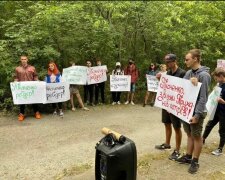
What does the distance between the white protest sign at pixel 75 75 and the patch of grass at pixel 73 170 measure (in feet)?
17.4

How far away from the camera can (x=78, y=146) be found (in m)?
7.88

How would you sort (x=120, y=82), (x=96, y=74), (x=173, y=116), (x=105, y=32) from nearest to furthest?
1. (x=173, y=116)
2. (x=96, y=74)
3. (x=120, y=82)
4. (x=105, y=32)

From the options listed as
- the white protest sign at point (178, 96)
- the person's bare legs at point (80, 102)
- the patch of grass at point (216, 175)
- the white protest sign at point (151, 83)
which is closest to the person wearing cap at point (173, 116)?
the white protest sign at point (178, 96)

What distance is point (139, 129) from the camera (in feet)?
30.9

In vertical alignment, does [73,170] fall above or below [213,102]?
below

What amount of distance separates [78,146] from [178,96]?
2.68m

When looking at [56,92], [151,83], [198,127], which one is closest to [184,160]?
[198,127]

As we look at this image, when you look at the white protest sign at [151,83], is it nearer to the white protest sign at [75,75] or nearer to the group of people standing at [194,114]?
the white protest sign at [75,75]

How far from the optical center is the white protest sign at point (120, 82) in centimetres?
1270

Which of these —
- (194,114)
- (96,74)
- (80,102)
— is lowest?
(80,102)

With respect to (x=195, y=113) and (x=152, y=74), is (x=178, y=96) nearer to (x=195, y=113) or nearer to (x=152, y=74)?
(x=195, y=113)

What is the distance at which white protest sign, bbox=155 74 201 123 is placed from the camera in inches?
238

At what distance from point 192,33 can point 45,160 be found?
9.11 m

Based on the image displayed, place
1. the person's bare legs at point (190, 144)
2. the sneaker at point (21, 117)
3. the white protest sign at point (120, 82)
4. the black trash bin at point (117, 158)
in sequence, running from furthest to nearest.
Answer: the white protest sign at point (120, 82)
the sneaker at point (21, 117)
the person's bare legs at point (190, 144)
the black trash bin at point (117, 158)
